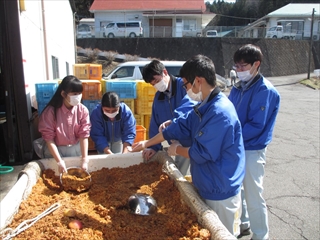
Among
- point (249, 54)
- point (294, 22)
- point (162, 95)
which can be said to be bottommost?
point (162, 95)

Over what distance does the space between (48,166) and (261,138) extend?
2.11 metres

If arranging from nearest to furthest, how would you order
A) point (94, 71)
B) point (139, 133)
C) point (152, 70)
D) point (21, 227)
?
point (21, 227)
point (152, 70)
point (139, 133)
point (94, 71)

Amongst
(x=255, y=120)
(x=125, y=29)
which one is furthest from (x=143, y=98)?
(x=125, y=29)

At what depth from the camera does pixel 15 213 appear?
220 cm

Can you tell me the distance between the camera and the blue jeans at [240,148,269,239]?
2.78 metres

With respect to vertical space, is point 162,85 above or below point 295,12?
below

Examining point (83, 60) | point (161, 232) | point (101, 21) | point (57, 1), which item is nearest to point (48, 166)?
point (161, 232)

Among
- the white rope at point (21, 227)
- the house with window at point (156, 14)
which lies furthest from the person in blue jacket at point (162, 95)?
the house with window at point (156, 14)

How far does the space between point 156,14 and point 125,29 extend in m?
5.07

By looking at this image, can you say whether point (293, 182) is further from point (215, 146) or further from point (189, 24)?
point (189, 24)

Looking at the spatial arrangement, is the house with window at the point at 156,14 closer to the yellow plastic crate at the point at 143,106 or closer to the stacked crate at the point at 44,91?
the yellow plastic crate at the point at 143,106

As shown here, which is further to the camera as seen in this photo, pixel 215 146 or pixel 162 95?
pixel 162 95

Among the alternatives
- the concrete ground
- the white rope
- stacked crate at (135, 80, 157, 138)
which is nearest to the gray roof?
the concrete ground

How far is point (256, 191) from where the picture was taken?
110 inches
